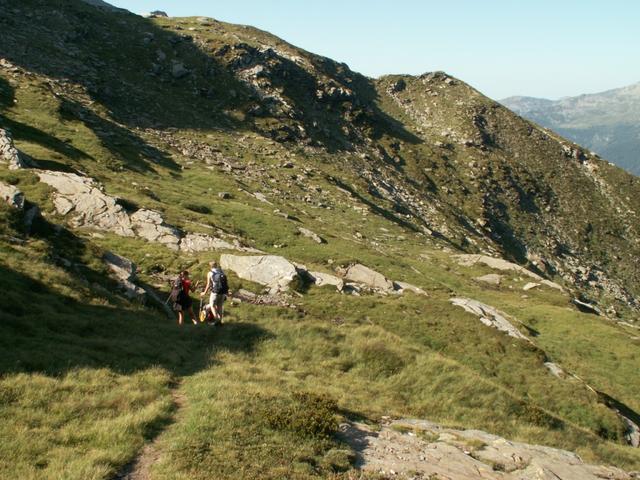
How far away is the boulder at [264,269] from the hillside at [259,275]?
15cm

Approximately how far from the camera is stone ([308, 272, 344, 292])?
34.2 metres

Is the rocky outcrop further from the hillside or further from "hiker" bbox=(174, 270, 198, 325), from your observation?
"hiker" bbox=(174, 270, 198, 325)

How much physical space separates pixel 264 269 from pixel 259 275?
652 mm

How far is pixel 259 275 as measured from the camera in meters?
32.2

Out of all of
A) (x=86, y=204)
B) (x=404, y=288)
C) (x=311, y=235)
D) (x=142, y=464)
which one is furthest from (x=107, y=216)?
(x=142, y=464)

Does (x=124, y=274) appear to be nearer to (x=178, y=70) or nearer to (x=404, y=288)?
(x=404, y=288)

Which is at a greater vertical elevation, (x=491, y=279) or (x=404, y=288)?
(x=404, y=288)

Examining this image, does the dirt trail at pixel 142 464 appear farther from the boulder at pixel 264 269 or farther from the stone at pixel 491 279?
the stone at pixel 491 279

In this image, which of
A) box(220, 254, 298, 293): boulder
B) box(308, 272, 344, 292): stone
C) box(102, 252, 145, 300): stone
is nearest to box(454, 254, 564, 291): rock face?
box(308, 272, 344, 292): stone

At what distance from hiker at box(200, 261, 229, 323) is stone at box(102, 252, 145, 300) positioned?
3769 millimetres

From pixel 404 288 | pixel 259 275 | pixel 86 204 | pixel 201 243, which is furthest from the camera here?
pixel 404 288

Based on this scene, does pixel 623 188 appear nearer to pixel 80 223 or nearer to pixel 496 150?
pixel 496 150

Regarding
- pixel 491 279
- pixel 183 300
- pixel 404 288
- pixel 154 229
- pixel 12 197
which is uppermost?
pixel 12 197

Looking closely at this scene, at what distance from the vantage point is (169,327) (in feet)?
67.9
